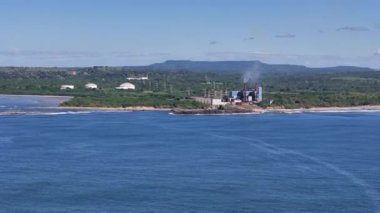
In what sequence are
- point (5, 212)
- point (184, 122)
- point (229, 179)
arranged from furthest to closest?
point (184, 122) → point (229, 179) → point (5, 212)

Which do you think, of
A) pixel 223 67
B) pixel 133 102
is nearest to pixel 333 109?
pixel 133 102

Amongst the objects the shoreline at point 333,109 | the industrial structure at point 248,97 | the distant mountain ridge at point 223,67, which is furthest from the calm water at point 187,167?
the distant mountain ridge at point 223,67

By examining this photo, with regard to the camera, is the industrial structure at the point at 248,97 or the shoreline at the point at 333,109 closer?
the shoreline at the point at 333,109

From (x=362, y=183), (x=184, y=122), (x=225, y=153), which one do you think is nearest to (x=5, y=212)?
(x=362, y=183)

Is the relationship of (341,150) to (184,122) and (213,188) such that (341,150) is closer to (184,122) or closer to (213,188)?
(213,188)

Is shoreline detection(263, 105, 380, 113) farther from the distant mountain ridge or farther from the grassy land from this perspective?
the distant mountain ridge

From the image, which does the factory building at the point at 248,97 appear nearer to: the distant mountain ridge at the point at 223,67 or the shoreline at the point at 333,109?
the shoreline at the point at 333,109

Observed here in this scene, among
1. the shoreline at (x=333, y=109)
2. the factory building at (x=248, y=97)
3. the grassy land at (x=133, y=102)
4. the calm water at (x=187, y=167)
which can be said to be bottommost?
the calm water at (x=187, y=167)

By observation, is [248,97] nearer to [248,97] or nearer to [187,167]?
[248,97]
